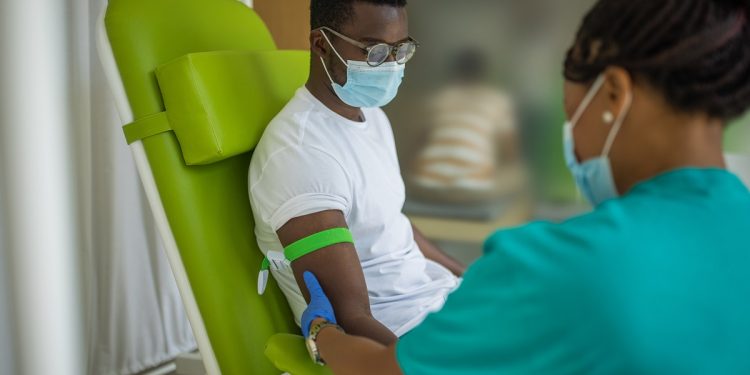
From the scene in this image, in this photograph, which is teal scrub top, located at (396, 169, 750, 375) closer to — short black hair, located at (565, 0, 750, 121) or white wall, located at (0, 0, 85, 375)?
short black hair, located at (565, 0, 750, 121)

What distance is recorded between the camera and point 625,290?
0.70 m

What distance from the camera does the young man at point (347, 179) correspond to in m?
1.20

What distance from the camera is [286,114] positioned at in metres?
1.33

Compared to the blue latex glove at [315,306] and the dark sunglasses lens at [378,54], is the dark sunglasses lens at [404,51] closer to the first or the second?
the dark sunglasses lens at [378,54]

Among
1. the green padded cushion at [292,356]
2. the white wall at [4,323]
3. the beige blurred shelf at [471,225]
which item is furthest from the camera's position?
the beige blurred shelf at [471,225]

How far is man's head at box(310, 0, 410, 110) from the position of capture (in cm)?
135

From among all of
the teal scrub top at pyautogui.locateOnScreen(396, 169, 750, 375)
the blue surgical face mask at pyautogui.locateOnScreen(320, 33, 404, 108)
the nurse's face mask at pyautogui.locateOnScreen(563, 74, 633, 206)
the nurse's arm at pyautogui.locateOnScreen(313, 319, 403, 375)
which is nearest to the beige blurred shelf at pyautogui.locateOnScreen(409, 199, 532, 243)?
the blue surgical face mask at pyautogui.locateOnScreen(320, 33, 404, 108)

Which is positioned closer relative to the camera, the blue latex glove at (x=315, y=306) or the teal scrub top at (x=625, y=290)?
the teal scrub top at (x=625, y=290)

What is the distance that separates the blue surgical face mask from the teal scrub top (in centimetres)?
64

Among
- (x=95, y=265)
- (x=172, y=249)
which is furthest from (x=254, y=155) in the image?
(x=95, y=265)

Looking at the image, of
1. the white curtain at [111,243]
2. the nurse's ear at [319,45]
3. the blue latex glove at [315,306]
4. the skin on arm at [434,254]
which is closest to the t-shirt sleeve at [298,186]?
the blue latex glove at [315,306]

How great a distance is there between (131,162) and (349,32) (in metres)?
0.77

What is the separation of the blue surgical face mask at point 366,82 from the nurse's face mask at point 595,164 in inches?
20.6

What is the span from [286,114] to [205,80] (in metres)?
0.15
